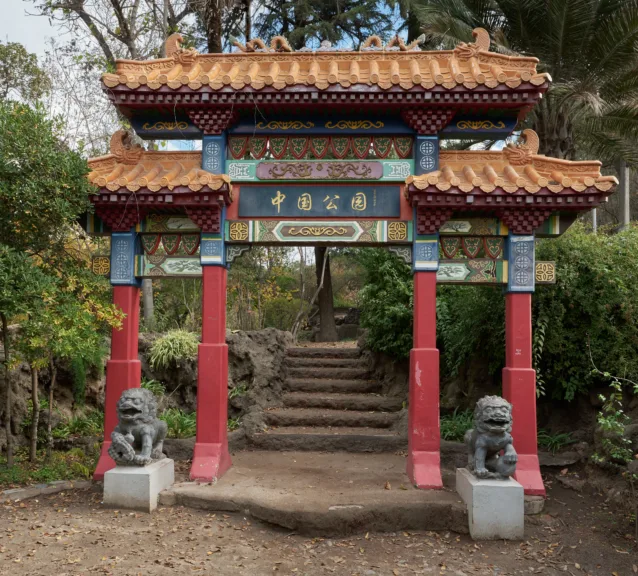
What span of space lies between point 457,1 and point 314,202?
24.5 feet

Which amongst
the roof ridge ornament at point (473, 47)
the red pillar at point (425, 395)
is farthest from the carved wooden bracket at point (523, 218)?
the roof ridge ornament at point (473, 47)

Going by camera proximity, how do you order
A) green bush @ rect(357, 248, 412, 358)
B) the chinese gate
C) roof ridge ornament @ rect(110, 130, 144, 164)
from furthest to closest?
green bush @ rect(357, 248, 412, 358)
roof ridge ornament @ rect(110, 130, 144, 164)
the chinese gate

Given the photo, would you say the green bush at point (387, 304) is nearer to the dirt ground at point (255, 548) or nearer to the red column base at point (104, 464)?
the dirt ground at point (255, 548)

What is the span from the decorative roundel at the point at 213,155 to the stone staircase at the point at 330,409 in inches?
176

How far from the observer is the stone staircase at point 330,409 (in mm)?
8688

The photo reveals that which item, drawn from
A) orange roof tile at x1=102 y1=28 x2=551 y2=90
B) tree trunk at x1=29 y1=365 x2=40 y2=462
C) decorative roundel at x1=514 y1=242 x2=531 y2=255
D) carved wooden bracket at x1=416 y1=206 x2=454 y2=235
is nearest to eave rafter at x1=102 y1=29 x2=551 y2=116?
orange roof tile at x1=102 y1=28 x2=551 y2=90

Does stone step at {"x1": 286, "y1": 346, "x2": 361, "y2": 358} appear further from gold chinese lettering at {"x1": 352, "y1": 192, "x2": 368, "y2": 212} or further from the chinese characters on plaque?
gold chinese lettering at {"x1": 352, "y1": 192, "x2": 368, "y2": 212}

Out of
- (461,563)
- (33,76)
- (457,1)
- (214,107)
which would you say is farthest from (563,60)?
(33,76)

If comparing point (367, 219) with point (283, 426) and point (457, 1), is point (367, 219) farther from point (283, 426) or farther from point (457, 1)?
point (457, 1)

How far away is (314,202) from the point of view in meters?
6.80

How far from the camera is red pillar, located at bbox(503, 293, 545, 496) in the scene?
20.5 feet

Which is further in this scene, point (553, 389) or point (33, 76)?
point (33, 76)

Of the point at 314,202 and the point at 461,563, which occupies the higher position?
the point at 314,202

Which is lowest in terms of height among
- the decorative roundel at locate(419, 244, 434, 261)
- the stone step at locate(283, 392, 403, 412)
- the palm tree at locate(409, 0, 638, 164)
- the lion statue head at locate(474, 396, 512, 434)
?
the stone step at locate(283, 392, 403, 412)
